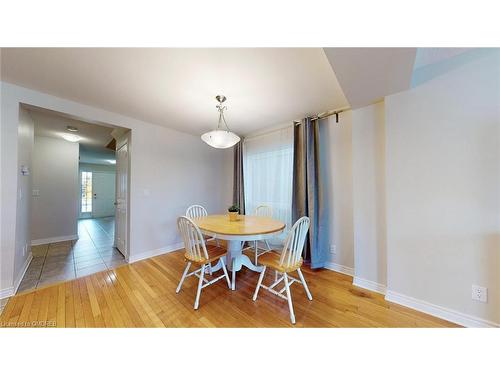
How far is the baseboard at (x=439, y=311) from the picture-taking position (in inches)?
51.2

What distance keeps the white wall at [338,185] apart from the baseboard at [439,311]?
614 mm

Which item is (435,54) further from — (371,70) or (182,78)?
(182,78)

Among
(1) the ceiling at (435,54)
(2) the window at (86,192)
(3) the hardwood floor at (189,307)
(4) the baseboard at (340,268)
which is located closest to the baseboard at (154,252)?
(3) the hardwood floor at (189,307)

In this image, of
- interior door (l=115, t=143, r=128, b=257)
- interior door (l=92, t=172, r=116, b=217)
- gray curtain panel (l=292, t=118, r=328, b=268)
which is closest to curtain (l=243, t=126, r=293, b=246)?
gray curtain panel (l=292, t=118, r=328, b=268)

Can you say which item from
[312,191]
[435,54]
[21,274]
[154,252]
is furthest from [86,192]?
[435,54]

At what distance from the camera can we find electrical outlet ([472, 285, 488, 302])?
1.28 metres

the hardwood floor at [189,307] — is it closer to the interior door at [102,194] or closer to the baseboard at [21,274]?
the baseboard at [21,274]

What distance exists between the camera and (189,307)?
5.15ft

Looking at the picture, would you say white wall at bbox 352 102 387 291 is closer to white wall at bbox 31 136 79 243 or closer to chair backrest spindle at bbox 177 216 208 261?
chair backrest spindle at bbox 177 216 208 261

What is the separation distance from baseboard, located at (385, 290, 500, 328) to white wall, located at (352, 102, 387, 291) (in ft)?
0.56

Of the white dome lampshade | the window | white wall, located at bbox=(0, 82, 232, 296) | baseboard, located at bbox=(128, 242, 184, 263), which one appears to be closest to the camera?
white wall, located at bbox=(0, 82, 232, 296)

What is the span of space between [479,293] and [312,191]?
1.61m

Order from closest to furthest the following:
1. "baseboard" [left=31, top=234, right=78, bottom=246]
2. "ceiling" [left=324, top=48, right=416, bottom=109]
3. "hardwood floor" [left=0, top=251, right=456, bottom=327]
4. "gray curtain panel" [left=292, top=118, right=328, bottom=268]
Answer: "ceiling" [left=324, top=48, right=416, bottom=109] → "hardwood floor" [left=0, top=251, right=456, bottom=327] → "gray curtain panel" [left=292, top=118, right=328, bottom=268] → "baseboard" [left=31, top=234, right=78, bottom=246]
